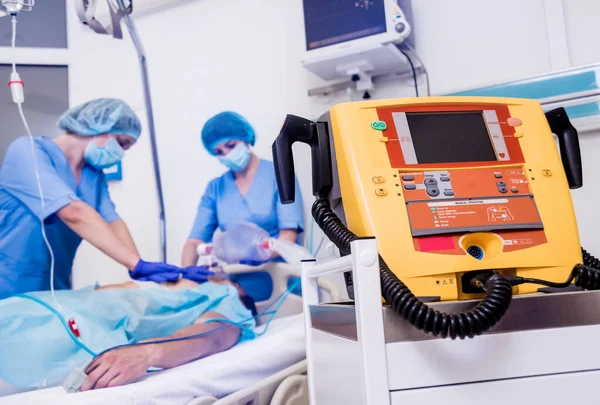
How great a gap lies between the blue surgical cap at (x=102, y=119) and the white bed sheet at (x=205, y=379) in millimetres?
933

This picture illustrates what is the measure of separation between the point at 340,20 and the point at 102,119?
3.18 feet

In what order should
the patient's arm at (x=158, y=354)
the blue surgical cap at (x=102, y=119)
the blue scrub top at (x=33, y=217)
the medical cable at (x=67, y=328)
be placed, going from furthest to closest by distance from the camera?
the blue surgical cap at (x=102, y=119), the blue scrub top at (x=33, y=217), the medical cable at (x=67, y=328), the patient's arm at (x=158, y=354)

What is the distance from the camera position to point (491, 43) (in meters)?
2.05

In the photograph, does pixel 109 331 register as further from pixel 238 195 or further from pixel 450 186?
pixel 450 186

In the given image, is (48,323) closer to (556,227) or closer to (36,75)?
(36,75)

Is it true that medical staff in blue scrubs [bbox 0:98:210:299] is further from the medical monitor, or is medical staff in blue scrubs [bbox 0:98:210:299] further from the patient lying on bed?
the medical monitor

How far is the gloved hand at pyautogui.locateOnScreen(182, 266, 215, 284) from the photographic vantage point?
202 cm

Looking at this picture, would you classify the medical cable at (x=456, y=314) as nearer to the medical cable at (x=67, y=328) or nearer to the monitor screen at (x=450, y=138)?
the monitor screen at (x=450, y=138)

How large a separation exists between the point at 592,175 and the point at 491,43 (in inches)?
23.9

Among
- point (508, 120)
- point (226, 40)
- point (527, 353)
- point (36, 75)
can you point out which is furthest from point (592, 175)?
point (36, 75)

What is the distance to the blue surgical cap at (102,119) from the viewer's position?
1.90m

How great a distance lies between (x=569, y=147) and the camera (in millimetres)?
1021

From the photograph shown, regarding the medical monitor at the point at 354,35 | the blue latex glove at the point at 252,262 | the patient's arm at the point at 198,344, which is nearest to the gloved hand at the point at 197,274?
the blue latex glove at the point at 252,262

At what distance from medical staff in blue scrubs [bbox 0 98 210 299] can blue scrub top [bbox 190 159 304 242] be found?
241mm
